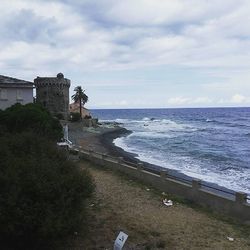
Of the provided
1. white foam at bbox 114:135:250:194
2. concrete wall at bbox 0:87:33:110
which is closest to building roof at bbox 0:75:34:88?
concrete wall at bbox 0:87:33:110

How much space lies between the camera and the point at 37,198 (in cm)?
1062

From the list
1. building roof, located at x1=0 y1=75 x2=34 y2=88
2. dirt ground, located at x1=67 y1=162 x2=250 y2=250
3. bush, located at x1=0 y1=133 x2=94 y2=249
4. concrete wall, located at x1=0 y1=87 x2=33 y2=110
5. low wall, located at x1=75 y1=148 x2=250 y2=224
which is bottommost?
dirt ground, located at x1=67 y1=162 x2=250 y2=250

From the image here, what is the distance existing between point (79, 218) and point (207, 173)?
24063mm

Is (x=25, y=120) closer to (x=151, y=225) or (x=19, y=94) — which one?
(x=151, y=225)

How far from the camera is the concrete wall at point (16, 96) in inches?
1976

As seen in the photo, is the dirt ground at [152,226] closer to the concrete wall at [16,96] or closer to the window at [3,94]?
the concrete wall at [16,96]

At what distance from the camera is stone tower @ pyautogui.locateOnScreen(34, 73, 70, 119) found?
75625 mm

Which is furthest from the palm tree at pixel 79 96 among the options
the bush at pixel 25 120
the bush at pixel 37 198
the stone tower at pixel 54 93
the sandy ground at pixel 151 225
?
the bush at pixel 37 198

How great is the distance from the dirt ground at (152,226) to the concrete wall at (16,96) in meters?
34.3

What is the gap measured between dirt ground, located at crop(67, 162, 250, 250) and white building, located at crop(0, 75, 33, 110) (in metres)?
34.3

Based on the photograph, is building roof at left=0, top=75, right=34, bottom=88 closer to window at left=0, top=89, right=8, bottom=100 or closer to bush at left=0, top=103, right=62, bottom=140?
window at left=0, top=89, right=8, bottom=100

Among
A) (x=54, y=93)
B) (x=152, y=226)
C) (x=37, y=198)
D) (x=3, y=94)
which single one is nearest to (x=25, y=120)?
(x=152, y=226)

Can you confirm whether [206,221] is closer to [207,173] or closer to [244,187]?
[244,187]

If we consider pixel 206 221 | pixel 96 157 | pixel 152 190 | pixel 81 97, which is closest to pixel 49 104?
pixel 81 97
